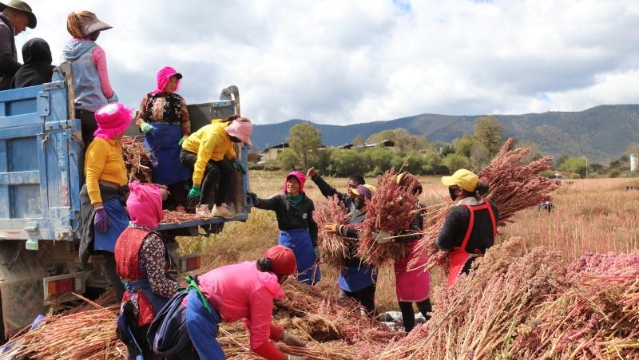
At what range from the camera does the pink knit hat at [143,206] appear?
3.55 m

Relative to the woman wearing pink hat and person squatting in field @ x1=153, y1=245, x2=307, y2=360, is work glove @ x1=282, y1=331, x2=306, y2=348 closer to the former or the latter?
person squatting in field @ x1=153, y1=245, x2=307, y2=360

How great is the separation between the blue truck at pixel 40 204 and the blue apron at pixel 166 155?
830mm

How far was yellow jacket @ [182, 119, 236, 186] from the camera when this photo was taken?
5250 mm

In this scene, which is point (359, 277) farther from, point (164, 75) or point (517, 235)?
point (164, 75)

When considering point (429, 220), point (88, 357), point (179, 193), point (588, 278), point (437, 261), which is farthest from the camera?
point (179, 193)

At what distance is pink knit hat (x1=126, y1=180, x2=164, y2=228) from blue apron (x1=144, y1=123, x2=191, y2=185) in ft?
6.84

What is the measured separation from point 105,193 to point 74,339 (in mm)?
1115

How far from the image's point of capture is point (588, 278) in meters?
2.93

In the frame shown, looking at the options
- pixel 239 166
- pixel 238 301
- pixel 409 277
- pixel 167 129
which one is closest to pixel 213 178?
pixel 239 166

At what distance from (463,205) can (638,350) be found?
183cm

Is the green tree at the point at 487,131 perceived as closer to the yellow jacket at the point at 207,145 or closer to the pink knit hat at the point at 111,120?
the yellow jacket at the point at 207,145

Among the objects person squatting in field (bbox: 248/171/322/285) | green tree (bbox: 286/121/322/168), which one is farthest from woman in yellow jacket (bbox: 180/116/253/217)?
green tree (bbox: 286/121/322/168)

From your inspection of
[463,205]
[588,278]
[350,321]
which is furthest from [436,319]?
[350,321]

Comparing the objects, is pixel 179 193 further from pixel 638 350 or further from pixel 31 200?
pixel 638 350
